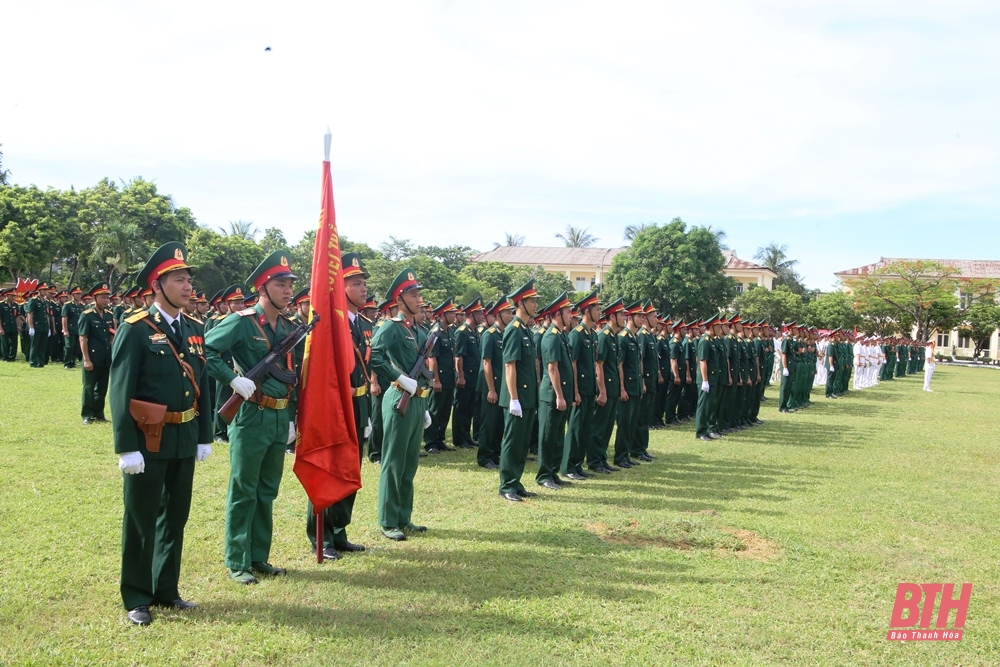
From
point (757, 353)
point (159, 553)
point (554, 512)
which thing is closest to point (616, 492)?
point (554, 512)

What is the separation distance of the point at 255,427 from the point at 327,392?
536 millimetres

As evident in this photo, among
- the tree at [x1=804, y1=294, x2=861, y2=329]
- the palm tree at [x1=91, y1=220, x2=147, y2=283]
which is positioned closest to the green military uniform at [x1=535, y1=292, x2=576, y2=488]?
the palm tree at [x1=91, y1=220, x2=147, y2=283]

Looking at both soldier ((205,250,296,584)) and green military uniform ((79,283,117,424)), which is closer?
soldier ((205,250,296,584))

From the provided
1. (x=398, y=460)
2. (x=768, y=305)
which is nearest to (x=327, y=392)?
(x=398, y=460)

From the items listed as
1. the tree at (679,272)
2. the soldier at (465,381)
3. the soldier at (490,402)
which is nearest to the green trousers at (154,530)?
the soldier at (490,402)

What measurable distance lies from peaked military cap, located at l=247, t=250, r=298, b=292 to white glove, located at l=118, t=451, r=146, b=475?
1.45 m

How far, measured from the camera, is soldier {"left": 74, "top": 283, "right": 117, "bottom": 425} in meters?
10.8

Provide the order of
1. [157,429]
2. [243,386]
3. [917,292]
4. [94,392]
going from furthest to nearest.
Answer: [917,292] → [94,392] → [243,386] → [157,429]

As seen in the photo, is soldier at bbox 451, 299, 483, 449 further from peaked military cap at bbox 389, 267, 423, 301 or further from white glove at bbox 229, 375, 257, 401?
white glove at bbox 229, 375, 257, 401

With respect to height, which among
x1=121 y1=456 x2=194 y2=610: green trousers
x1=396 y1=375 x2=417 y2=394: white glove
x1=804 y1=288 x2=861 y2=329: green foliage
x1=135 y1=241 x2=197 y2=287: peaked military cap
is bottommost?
x1=121 y1=456 x2=194 y2=610: green trousers

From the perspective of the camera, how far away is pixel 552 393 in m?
8.23

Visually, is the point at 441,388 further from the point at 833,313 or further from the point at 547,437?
the point at 833,313

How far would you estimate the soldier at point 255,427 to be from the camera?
16.1 ft

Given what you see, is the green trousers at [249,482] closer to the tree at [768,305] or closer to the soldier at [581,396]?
the soldier at [581,396]
